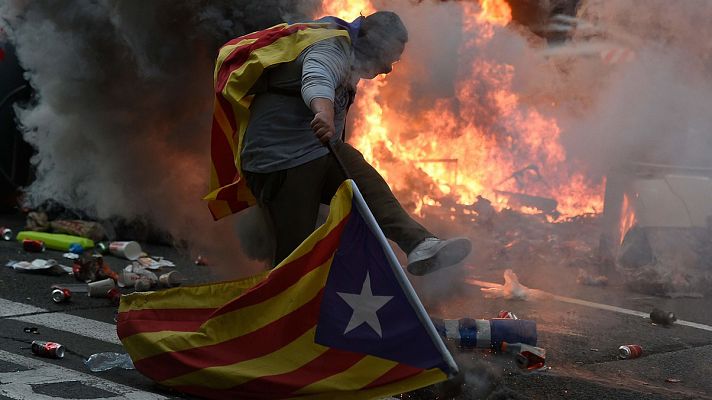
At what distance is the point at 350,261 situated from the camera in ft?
12.7

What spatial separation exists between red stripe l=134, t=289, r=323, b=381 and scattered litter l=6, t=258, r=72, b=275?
278 centimetres

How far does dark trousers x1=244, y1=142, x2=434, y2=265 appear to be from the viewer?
4.49m

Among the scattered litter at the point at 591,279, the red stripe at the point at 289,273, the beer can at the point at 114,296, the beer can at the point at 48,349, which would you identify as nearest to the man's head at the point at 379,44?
the red stripe at the point at 289,273

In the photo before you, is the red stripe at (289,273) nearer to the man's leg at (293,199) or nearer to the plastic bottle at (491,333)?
the man's leg at (293,199)

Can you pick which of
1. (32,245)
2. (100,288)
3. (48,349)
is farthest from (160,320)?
(32,245)

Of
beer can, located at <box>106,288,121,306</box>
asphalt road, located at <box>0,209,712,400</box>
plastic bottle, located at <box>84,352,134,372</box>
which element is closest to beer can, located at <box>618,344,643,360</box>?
asphalt road, located at <box>0,209,712,400</box>

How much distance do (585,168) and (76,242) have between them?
15.4ft

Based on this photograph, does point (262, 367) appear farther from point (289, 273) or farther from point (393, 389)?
point (393, 389)

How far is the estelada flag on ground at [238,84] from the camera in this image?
447 centimetres

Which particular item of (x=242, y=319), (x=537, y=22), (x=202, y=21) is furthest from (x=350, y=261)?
(x=537, y=22)

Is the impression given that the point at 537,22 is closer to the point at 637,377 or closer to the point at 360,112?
the point at 360,112

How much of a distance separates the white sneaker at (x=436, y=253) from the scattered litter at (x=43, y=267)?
11.1 feet

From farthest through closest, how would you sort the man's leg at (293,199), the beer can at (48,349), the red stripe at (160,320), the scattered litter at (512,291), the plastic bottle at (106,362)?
the scattered litter at (512,291) → the beer can at (48,349) → the plastic bottle at (106,362) → the man's leg at (293,199) → the red stripe at (160,320)

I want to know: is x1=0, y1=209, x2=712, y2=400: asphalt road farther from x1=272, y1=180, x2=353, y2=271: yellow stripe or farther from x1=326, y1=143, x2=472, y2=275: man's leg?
x1=272, y1=180, x2=353, y2=271: yellow stripe
